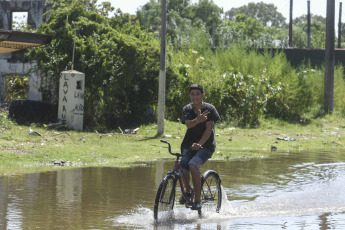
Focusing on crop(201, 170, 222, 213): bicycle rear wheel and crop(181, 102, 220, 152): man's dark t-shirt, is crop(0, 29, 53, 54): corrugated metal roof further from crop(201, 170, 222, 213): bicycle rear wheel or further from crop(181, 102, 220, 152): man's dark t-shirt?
crop(201, 170, 222, 213): bicycle rear wheel

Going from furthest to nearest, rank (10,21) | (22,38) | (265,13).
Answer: (265,13) < (10,21) < (22,38)

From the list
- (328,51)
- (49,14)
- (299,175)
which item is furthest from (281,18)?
(299,175)

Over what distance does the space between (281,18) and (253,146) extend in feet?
424

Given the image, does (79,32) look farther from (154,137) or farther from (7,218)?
(7,218)

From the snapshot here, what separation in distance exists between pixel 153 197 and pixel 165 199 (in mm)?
2701

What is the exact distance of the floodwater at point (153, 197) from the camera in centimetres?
928

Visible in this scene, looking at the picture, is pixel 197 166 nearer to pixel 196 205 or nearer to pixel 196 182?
pixel 196 182

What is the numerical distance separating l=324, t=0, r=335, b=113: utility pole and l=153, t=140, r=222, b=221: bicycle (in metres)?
25.3

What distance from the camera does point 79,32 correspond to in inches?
1026

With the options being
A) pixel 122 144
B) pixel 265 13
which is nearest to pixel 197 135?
pixel 122 144

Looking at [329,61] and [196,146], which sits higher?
[329,61]

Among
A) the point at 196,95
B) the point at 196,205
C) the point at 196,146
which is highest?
the point at 196,95

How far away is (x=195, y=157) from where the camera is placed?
30.4 feet

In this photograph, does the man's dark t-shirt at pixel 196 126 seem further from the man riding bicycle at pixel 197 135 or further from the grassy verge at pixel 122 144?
the grassy verge at pixel 122 144
